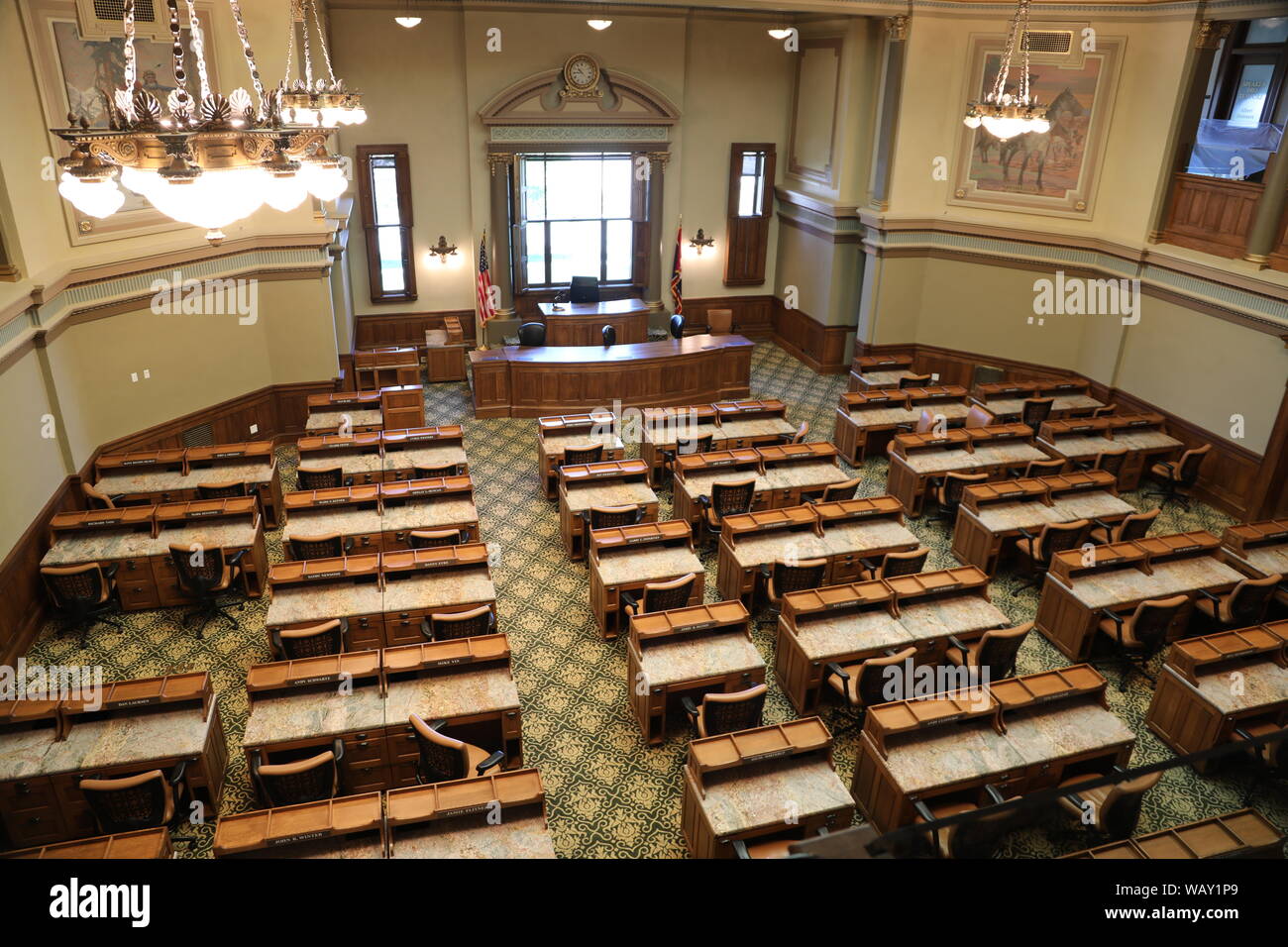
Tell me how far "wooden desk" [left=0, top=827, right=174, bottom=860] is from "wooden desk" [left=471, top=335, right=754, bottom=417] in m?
10.1

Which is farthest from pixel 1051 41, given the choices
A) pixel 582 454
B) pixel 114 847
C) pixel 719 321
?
pixel 114 847

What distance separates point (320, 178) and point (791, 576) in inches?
233

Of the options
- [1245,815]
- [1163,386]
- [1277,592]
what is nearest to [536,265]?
[1163,386]

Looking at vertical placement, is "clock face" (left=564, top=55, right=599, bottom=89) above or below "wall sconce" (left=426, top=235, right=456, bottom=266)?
above

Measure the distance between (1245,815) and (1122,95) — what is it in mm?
12530

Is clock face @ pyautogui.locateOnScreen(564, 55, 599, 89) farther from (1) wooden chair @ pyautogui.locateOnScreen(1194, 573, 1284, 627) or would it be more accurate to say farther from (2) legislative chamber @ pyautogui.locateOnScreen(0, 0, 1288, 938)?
(1) wooden chair @ pyautogui.locateOnScreen(1194, 573, 1284, 627)

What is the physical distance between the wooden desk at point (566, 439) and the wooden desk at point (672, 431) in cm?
41

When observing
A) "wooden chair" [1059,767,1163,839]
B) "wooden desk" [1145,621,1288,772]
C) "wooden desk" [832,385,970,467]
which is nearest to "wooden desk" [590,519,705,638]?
"wooden chair" [1059,767,1163,839]

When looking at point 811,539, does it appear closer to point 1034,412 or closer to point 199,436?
point 1034,412

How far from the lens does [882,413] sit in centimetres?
1385

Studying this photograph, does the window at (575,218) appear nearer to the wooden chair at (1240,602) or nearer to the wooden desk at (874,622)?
the wooden desk at (874,622)

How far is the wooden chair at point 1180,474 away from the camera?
1233 centimetres

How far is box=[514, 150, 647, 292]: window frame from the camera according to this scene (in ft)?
58.7

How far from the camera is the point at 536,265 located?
1880 cm
